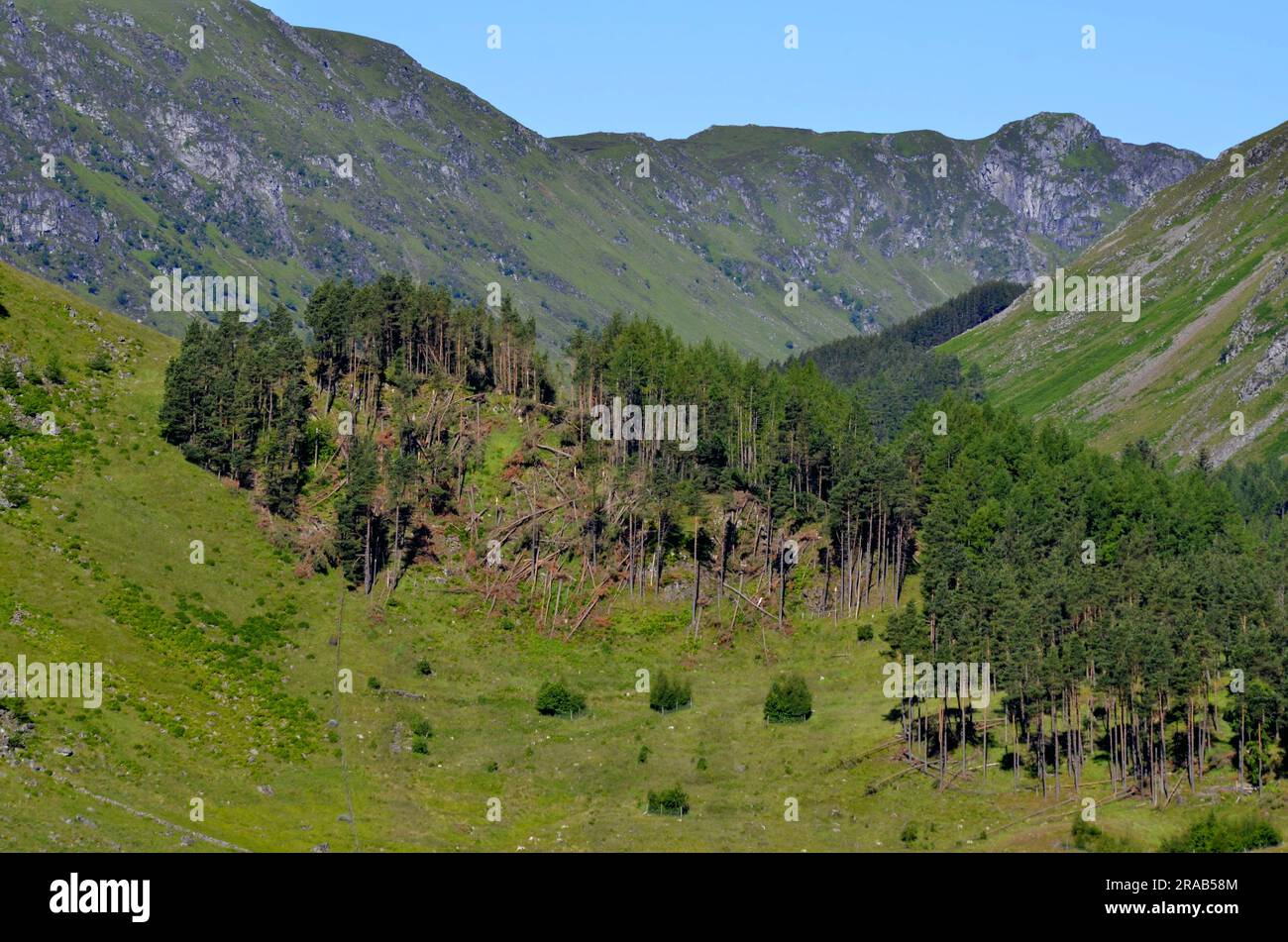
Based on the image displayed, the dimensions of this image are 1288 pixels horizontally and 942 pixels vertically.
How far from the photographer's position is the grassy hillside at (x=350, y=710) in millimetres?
97125

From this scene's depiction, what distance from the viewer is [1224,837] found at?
9119 centimetres

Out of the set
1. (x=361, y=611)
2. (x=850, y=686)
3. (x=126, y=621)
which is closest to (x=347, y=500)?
(x=361, y=611)

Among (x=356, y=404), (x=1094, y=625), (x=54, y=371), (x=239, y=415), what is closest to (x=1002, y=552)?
(x=1094, y=625)

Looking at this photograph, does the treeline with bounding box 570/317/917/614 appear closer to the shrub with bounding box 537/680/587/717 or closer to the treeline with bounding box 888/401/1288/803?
the treeline with bounding box 888/401/1288/803

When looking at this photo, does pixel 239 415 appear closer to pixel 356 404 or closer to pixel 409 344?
pixel 356 404

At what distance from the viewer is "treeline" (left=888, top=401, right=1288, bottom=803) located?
107m

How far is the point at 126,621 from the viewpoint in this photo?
11719 cm

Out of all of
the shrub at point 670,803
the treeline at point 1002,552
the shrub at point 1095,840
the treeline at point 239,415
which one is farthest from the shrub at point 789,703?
the treeline at point 239,415

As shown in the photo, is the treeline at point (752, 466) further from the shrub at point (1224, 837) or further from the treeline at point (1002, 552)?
the shrub at point (1224, 837)

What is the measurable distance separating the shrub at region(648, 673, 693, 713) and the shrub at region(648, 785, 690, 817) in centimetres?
2003

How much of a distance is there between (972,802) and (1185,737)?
21205 mm

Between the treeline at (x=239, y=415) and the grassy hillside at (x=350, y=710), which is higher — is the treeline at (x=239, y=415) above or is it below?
above

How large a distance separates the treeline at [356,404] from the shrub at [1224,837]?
248 ft

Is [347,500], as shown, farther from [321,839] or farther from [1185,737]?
[1185,737]
